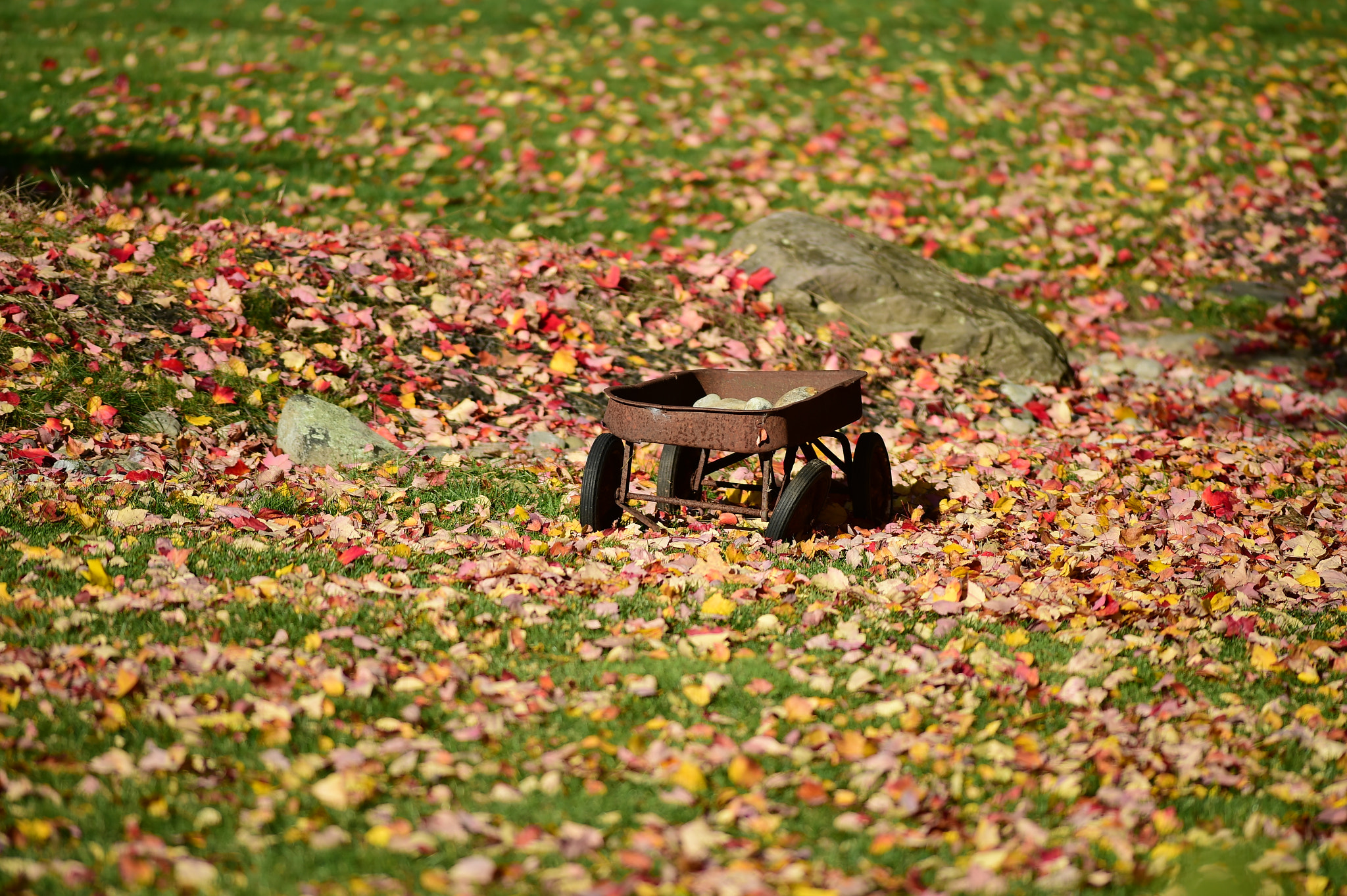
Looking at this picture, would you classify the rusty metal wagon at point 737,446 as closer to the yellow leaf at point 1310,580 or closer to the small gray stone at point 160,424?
the yellow leaf at point 1310,580

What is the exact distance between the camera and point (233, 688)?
3330 millimetres

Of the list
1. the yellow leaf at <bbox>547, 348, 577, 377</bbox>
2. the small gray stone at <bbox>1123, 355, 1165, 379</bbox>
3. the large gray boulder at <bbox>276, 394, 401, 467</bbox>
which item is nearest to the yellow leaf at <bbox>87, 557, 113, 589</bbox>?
the large gray boulder at <bbox>276, 394, 401, 467</bbox>

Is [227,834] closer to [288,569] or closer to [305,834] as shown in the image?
A: [305,834]

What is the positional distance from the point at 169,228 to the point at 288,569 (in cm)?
430

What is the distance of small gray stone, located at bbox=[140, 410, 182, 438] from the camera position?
5762 millimetres

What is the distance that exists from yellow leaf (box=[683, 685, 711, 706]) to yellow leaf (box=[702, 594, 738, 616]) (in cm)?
65

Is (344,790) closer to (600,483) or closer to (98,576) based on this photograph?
(98,576)

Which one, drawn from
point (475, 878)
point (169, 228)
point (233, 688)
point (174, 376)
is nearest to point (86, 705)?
point (233, 688)

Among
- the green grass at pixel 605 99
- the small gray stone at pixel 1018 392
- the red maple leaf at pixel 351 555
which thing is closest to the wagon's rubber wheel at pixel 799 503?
the red maple leaf at pixel 351 555

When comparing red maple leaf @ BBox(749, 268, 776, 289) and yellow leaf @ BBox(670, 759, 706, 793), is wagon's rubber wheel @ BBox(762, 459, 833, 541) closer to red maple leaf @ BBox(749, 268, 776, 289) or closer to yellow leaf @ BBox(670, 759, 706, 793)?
yellow leaf @ BBox(670, 759, 706, 793)

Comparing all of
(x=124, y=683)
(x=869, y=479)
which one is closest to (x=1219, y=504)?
(x=869, y=479)

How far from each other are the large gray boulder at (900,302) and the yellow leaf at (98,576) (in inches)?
210

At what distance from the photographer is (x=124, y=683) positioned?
3.25 m

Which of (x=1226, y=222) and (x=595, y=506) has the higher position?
(x=1226, y=222)
